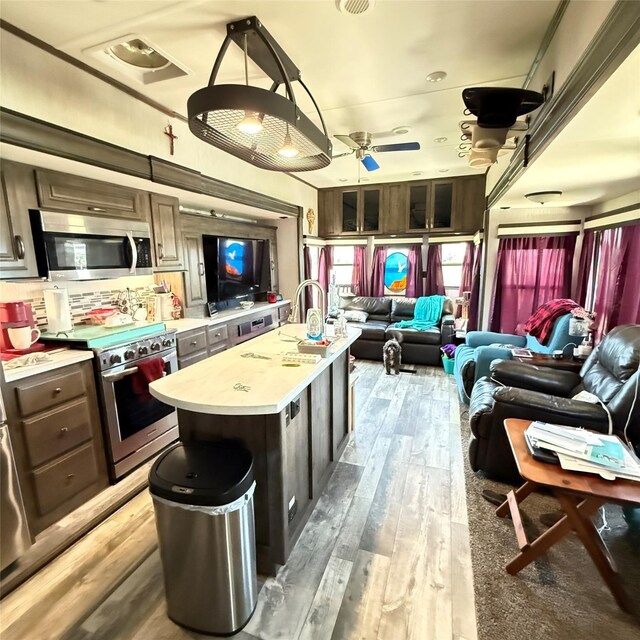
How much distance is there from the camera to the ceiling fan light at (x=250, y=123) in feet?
4.58

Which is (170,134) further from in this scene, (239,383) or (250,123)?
(239,383)

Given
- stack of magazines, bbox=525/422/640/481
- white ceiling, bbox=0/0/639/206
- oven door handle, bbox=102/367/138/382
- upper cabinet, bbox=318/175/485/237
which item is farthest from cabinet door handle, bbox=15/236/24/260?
upper cabinet, bbox=318/175/485/237

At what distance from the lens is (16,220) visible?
1.98m

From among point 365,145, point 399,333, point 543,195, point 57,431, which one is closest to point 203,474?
point 57,431

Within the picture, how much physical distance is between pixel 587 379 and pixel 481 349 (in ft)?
3.18

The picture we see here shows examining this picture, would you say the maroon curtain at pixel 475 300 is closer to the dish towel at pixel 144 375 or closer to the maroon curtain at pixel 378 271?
the maroon curtain at pixel 378 271

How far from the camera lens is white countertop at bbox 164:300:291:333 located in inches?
123

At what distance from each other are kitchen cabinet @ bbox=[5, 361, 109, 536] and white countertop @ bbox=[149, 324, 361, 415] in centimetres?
86

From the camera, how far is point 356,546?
1.90m

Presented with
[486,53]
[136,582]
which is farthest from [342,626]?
[486,53]

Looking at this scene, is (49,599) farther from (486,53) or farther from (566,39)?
(486,53)

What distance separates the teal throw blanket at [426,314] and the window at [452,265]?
485 mm

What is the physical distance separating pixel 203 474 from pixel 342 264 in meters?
5.42

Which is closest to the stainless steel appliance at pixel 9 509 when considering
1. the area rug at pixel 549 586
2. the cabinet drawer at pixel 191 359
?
the cabinet drawer at pixel 191 359
